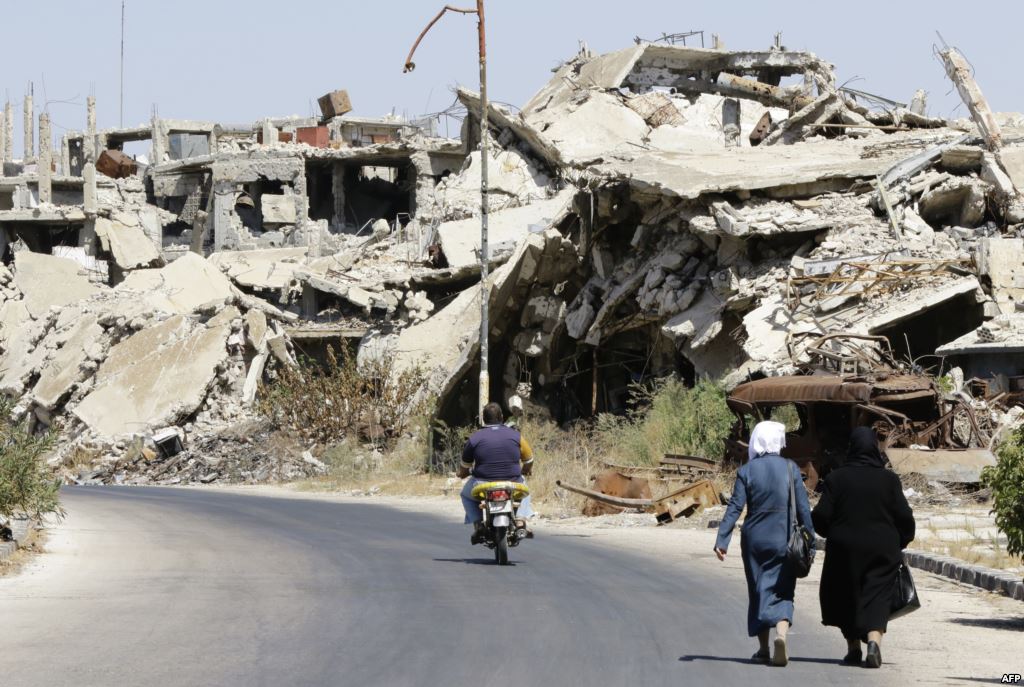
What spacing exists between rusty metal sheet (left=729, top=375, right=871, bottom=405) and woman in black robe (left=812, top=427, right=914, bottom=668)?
11297 mm

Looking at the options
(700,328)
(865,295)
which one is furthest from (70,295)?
(865,295)

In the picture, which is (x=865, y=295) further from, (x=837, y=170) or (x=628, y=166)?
(x=628, y=166)

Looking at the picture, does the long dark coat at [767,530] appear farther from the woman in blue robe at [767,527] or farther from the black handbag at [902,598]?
the black handbag at [902,598]

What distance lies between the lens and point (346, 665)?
8.84m

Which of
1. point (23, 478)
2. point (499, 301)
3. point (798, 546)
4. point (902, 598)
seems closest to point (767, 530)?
point (798, 546)

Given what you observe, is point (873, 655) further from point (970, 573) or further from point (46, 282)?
point (46, 282)

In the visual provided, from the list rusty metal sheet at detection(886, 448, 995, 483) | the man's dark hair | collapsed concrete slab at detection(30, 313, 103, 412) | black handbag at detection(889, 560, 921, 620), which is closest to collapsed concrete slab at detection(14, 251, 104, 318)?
collapsed concrete slab at detection(30, 313, 103, 412)

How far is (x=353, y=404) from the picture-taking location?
35.4 meters

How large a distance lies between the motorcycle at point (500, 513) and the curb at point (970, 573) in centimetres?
412

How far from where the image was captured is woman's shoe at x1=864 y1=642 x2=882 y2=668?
351 inches

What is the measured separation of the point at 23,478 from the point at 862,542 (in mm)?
10434

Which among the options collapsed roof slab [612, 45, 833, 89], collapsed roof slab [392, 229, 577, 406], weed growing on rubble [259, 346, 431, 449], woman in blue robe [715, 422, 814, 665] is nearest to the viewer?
woman in blue robe [715, 422, 814, 665]

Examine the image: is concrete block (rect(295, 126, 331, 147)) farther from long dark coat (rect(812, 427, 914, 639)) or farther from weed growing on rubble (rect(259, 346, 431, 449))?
long dark coat (rect(812, 427, 914, 639))

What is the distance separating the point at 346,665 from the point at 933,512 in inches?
482
